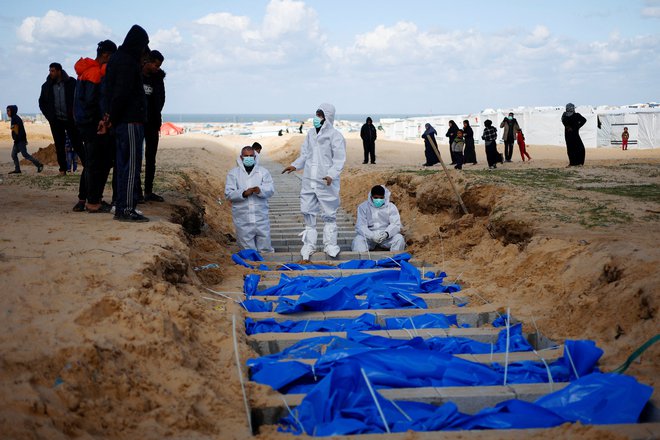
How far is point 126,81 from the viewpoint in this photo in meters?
7.27

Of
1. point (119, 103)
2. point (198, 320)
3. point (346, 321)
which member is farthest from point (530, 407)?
point (119, 103)

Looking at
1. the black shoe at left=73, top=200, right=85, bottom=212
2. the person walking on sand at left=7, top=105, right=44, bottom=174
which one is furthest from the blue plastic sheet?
the person walking on sand at left=7, top=105, right=44, bottom=174

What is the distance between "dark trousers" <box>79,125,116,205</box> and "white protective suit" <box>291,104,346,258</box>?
8.10 feet

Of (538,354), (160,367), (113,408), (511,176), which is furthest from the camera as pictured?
(511,176)

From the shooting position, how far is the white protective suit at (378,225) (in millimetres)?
10055

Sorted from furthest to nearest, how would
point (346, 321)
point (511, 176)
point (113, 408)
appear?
point (511, 176), point (346, 321), point (113, 408)

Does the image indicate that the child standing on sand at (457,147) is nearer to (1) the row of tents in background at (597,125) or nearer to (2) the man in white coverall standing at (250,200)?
(2) the man in white coverall standing at (250,200)

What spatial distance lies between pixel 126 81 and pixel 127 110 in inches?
11.9

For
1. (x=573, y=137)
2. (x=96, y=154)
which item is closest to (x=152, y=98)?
(x=96, y=154)

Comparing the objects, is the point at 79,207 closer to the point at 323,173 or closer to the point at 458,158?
the point at 323,173

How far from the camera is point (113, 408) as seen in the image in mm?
3924

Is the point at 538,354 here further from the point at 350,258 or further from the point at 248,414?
the point at 350,258

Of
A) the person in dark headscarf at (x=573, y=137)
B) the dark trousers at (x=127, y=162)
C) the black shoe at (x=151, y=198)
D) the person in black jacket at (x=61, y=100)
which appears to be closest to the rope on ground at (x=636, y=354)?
the dark trousers at (x=127, y=162)

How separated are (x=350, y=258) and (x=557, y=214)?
8.99 ft
